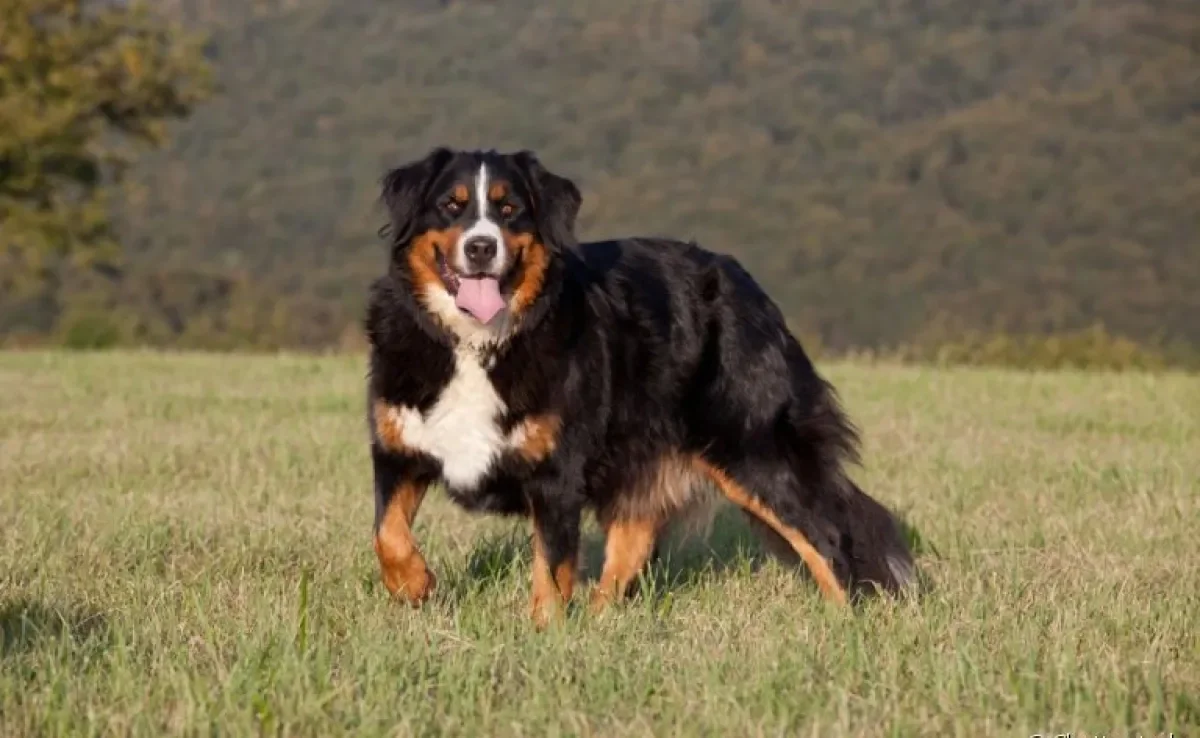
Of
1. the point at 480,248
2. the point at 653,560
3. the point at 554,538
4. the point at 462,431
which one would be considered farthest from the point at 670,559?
the point at 480,248

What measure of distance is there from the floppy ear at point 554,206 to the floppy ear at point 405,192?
0.37 meters

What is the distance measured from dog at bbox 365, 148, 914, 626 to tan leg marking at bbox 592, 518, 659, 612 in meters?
0.23

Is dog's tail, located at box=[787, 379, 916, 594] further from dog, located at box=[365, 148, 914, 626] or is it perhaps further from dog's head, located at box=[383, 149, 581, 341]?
dog's head, located at box=[383, 149, 581, 341]

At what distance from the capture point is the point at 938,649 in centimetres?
499

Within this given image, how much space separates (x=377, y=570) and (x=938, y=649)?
105 inches

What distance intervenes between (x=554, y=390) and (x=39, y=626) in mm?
2018

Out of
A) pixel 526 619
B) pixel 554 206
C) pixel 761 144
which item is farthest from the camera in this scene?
pixel 761 144

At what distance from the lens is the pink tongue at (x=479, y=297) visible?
586 centimetres

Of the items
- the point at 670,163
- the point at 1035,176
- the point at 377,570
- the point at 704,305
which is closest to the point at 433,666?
the point at 377,570

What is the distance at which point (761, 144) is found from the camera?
78812 mm

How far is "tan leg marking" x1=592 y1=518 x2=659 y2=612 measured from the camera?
23.3 ft

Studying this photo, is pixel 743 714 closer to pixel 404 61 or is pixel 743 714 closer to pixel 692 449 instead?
pixel 692 449

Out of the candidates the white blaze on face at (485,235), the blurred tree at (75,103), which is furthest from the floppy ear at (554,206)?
the blurred tree at (75,103)

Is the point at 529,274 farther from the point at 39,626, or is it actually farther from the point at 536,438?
the point at 39,626
